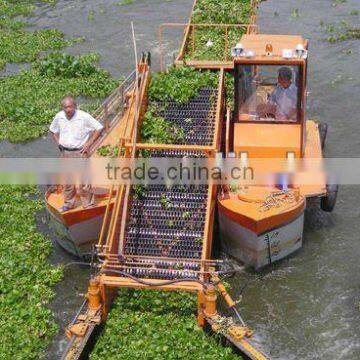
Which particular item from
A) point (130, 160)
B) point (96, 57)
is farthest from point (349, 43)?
point (130, 160)

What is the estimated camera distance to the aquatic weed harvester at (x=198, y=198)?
978 centimetres

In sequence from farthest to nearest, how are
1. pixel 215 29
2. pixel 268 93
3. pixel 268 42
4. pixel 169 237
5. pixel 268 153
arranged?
pixel 215 29, pixel 268 42, pixel 268 93, pixel 268 153, pixel 169 237

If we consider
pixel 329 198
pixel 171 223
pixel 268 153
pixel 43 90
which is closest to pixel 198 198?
pixel 171 223

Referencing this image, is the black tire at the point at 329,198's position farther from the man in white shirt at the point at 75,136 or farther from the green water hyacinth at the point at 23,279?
the green water hyacinth at the point at 23,279

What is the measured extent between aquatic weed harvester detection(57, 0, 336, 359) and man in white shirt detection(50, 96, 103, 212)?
1.57 ft

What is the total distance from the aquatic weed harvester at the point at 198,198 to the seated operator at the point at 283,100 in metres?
0.10

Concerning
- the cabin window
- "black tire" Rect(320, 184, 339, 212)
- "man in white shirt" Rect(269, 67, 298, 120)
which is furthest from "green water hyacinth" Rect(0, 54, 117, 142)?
"black tire" Rect(320, 184, 339, 212)

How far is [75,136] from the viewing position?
11.5 m

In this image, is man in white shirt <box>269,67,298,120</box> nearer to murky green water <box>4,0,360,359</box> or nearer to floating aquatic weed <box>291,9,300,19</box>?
murky green water <box>4,0,360,359</box>

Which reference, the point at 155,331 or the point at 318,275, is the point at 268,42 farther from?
the point at 155,331

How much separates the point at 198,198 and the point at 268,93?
2.74 meters

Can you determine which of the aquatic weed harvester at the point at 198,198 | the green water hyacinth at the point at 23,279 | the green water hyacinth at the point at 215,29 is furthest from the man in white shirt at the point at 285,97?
the green water hyacinth at the point at 23,279

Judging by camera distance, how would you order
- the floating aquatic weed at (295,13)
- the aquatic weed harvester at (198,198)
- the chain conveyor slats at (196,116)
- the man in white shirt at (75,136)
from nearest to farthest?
the aquatic weed harvester at (198,198), the man in white shirt at (75,136), the chain conveyor slats at (196,116), the floating aquatic weed at (295,13)

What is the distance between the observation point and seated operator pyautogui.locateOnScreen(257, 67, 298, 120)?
12109mm
